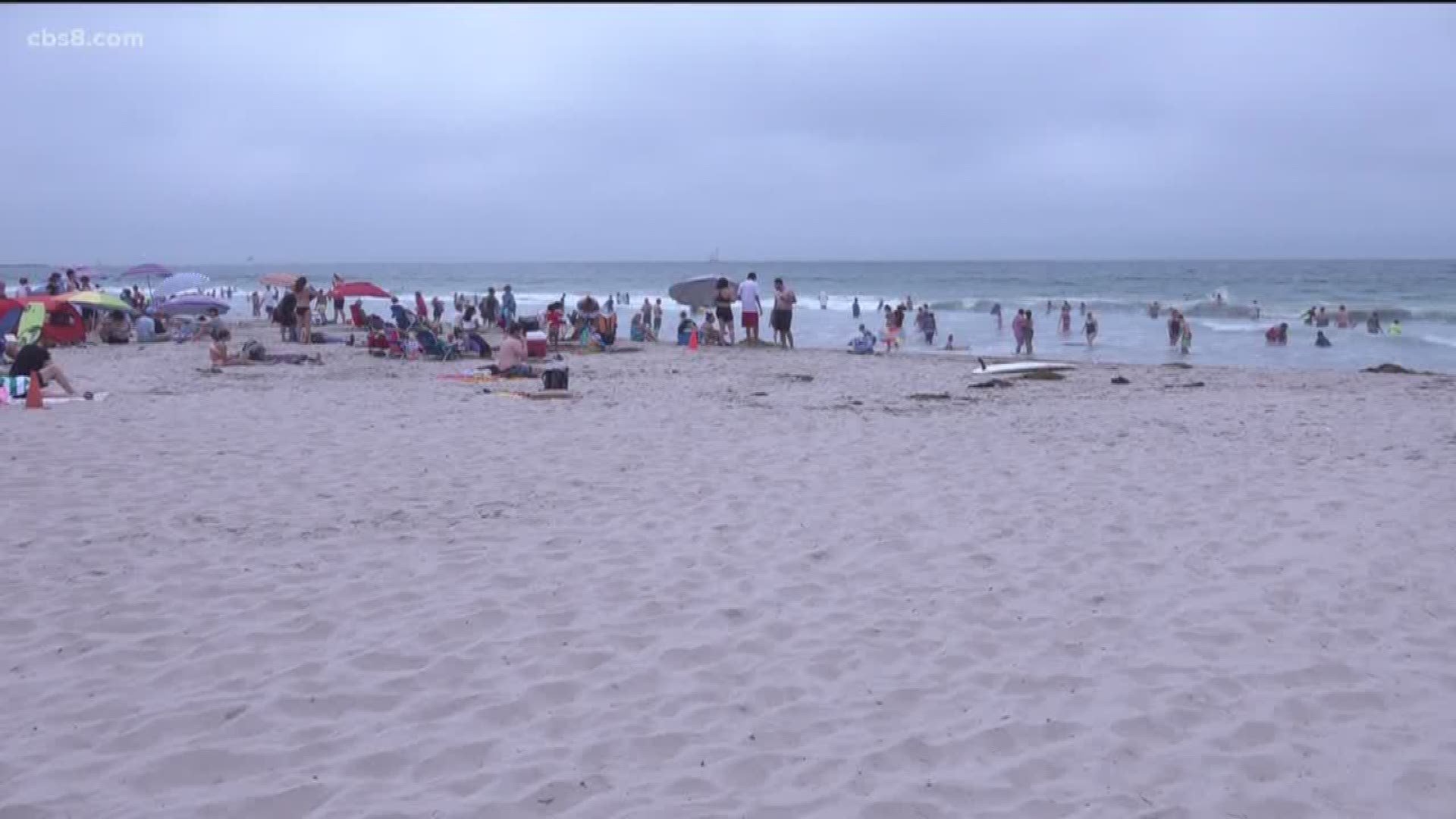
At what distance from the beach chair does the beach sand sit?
7.43 metres

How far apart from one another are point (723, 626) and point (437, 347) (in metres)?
13.1

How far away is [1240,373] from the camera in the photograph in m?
16.2

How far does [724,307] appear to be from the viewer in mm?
19812

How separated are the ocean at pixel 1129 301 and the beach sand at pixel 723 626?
14636 mm

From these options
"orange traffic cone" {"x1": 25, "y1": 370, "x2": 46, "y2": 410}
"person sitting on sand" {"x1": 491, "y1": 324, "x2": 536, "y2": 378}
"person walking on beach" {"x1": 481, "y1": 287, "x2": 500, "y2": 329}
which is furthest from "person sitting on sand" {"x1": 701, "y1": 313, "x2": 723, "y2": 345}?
"orange traffic cone" {"x1": 25, "y1": 370, "x2": 46, "y2": 410}

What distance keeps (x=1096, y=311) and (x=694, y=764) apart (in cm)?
4134

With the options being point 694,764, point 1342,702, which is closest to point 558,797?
point 694,764

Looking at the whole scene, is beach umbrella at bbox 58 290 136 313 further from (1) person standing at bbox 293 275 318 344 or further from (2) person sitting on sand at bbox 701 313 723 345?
(2) person sitting on sand at bbox 701 313 723 345

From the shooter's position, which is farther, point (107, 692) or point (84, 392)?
point (84, 392)

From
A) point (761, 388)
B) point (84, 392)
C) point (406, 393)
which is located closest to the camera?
point (84, 392)

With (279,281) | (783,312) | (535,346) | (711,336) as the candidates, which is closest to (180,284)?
(279,281)

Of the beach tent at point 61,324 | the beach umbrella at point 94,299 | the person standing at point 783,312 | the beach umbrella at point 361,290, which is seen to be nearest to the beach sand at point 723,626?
the person standing at point 783,312

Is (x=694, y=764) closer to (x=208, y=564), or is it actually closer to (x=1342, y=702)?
(x=1342, y=702)

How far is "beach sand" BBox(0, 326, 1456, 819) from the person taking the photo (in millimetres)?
3285
